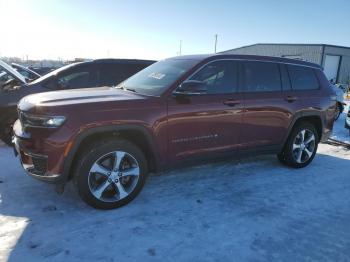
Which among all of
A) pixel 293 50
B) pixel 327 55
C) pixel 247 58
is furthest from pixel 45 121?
pixel 293 50

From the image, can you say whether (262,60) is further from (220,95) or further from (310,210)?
(310,210)

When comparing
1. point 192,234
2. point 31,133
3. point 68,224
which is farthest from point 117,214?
point 31,133

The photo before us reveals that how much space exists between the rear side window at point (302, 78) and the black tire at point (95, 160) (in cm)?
296

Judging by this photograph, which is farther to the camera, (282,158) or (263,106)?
(282,158)

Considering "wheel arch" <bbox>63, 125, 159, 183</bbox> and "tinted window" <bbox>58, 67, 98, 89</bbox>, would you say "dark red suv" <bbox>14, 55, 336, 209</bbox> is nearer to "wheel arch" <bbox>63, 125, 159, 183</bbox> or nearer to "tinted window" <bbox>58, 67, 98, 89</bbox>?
"wheel arch" <bbox>63, 125, 159, 183</bbox>

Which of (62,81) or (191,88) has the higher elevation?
(191,88)

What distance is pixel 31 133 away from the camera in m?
3.57

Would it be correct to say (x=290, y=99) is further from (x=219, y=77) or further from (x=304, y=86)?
(x=219, y=77)

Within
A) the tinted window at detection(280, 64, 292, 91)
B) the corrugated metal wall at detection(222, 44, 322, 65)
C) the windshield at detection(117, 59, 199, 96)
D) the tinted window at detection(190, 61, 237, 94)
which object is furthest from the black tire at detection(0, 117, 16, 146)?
the corrugated metal wall at detection(222, 44, 322, 65)

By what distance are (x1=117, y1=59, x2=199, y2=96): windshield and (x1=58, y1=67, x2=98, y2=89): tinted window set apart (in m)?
2.01

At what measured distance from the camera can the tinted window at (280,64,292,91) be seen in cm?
534

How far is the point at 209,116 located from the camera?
4.40 metres

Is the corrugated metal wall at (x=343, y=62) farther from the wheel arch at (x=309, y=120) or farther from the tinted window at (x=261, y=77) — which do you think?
the tinted window at (x=261, y=77)

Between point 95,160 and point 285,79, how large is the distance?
3.32 m
